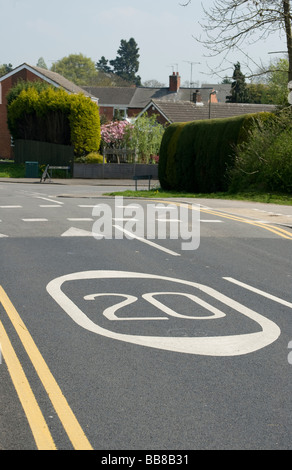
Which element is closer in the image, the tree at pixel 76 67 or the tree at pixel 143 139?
the tree at pixel 143 139

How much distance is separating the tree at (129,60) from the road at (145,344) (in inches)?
7265

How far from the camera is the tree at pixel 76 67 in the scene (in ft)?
570

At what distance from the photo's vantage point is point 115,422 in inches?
196

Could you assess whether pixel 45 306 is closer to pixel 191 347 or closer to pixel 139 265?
pixel 191 347

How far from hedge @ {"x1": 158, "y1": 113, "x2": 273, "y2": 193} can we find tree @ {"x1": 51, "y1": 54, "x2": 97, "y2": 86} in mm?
143566

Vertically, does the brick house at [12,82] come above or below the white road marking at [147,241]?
above

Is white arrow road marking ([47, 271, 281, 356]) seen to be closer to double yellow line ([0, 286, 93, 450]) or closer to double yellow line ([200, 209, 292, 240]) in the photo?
double yellow line ([0, 286, 93, 450])

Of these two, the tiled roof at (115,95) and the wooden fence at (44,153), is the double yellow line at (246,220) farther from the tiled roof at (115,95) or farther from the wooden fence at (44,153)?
the tiled roof at (115,95)

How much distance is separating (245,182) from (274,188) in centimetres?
151

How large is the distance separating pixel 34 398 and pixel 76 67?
583 feet

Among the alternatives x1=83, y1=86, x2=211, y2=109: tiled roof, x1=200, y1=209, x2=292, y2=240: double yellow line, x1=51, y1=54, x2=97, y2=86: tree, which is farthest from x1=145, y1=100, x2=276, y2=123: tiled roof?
x1=51, y1=54, x2=97, y2=86: tree

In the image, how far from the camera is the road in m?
4.90

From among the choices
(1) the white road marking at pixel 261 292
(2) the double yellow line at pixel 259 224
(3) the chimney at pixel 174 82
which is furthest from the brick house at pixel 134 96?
(1) the white road marking at pixel 261 292
